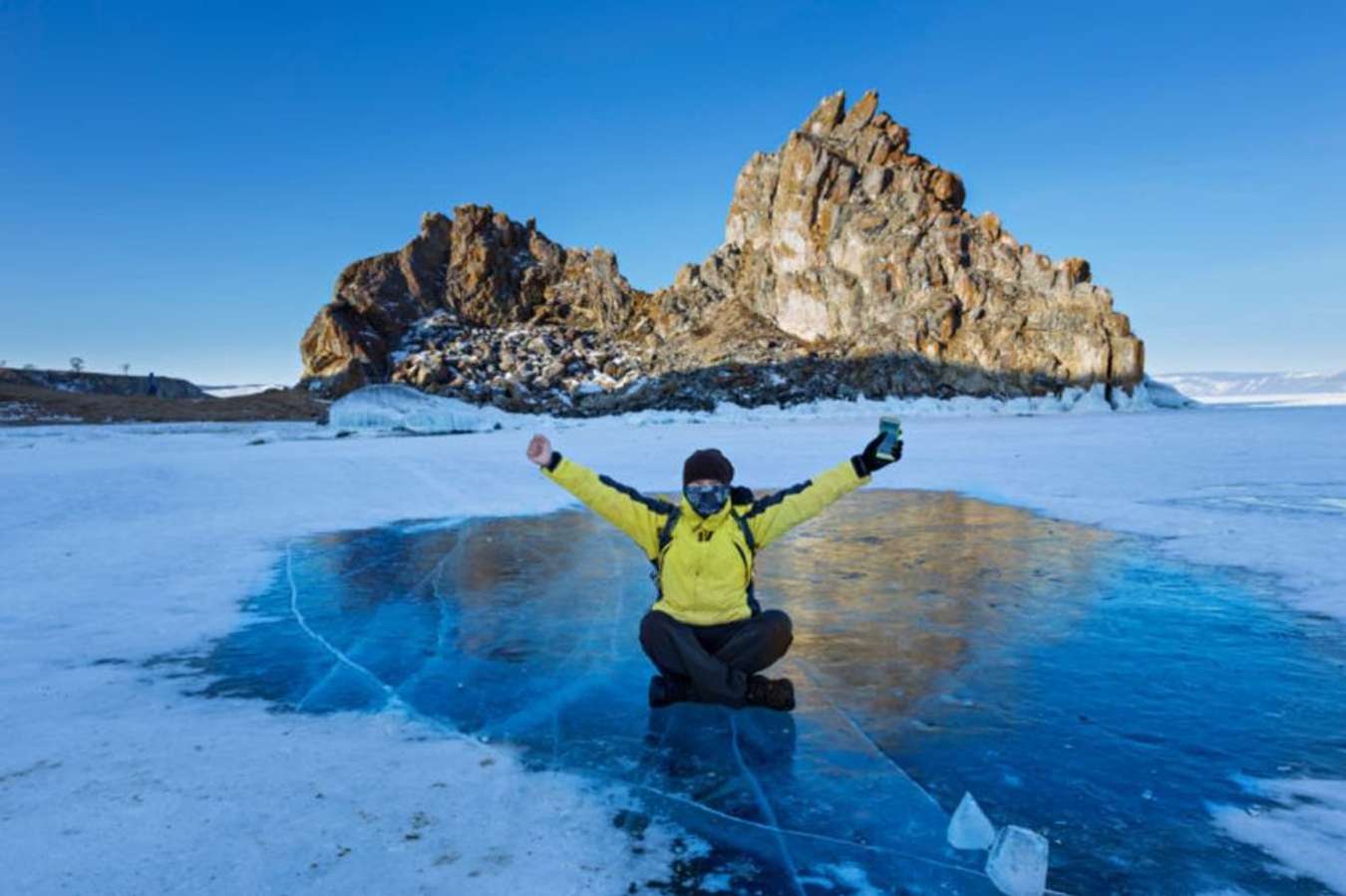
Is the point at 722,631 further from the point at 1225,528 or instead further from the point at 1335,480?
the point at 1335,480

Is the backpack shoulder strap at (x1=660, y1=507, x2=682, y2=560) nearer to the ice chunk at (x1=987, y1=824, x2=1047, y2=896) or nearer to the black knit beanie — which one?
the black knit beanie

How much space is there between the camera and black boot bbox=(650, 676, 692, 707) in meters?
4.27

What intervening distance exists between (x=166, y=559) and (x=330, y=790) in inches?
264

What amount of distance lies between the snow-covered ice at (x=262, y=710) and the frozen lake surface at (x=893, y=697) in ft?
1.06

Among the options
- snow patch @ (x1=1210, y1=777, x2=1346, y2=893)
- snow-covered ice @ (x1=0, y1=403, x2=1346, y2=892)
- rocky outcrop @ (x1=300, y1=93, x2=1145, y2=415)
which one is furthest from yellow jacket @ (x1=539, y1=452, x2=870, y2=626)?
rocky outcrop @ (x1=300, y1=93, x2=1145, y2=415)

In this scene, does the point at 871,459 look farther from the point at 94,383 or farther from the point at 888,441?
the point at 94,383

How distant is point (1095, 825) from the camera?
300 cm

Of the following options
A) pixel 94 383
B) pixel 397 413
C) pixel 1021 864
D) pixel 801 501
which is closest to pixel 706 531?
pixel 801 501

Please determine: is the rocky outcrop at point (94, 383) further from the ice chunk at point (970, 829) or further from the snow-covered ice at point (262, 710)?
the ice chunk at point (970, 829)

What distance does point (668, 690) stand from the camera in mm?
4273

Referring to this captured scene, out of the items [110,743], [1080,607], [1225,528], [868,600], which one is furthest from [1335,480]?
[110,743]

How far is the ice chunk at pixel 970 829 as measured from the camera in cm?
284

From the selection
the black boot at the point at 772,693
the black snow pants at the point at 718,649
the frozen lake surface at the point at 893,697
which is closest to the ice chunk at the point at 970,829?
the frozen lake surface at the point at 893,697

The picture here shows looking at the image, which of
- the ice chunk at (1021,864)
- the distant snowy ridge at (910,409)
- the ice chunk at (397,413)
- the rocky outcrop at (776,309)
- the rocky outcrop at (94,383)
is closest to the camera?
the ice chunk at (1021,864)
